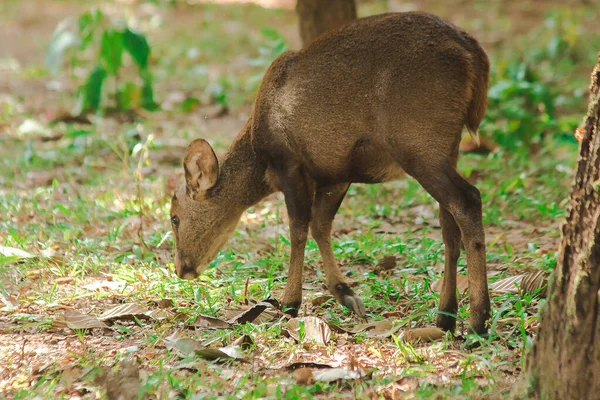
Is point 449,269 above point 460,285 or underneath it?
above

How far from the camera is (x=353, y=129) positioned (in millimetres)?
4250

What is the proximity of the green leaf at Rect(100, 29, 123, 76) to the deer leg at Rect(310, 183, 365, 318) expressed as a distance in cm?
423

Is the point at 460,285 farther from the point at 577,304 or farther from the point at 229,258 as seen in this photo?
the point at 577,304

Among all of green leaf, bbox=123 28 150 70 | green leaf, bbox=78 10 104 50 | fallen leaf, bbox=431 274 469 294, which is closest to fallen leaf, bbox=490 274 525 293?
fallen leaf, bbox=431 274 469 294

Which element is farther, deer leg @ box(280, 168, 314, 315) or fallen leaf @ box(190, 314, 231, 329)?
deer leg @ box(280, 168, 314, 315)

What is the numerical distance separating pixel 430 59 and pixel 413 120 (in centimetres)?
33

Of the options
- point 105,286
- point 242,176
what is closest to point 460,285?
point 242,176

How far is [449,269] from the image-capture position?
4223mm

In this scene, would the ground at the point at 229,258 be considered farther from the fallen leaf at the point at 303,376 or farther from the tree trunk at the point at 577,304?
the tree trunk at the point at 577,304

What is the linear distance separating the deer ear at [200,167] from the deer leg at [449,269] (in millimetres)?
1370

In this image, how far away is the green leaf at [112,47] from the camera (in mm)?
8411

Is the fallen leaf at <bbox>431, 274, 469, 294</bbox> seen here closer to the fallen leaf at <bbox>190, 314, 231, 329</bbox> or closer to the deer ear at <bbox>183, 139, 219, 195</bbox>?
the fallen leaf at <bbox>190, 314, 231, 329</bbox>

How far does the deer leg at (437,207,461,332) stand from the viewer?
4.17 metres

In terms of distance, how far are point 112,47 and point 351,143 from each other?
4.88m
